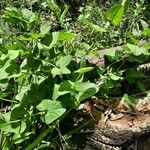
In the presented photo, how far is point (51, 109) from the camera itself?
2.39 meters

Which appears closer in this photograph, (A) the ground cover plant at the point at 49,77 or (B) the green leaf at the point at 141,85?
(A) the ground cover plant at the point at 49,77

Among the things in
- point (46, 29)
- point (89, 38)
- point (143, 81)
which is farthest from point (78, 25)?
point (46, 29)

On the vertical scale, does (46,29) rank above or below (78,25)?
above

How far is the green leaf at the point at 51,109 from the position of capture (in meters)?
2.36

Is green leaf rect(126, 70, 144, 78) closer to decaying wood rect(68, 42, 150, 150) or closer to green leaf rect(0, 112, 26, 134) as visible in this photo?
decaying wood rect(68, 42, 150, 150)

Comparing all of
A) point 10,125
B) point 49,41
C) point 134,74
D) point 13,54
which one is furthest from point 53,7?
point 10,125

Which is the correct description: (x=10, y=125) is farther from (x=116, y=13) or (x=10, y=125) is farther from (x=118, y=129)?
(x=116, y=13)

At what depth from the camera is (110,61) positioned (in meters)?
2.82

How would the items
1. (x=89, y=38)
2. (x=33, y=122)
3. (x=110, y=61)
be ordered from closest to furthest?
(x=33, y=122)
(x=110, y=61)
(x=89, y=38)

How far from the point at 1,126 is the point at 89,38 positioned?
3.97 feet

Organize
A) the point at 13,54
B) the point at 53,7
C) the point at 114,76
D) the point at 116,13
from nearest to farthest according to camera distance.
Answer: the point at 13,54 → the point at 116,13 → the point at 114,76 → the point at 53,7

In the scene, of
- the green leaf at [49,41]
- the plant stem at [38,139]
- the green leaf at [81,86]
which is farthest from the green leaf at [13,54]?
the plant stem at [38,139]

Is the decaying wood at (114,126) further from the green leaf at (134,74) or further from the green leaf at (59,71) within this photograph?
the green leaf at (59,71)

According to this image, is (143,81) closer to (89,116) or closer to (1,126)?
(89,116)
